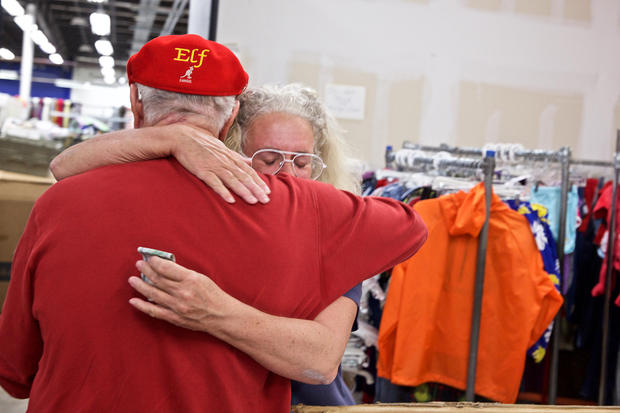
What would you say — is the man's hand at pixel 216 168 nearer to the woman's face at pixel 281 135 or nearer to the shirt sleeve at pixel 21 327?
the shirt sleeve at pixel 21 327

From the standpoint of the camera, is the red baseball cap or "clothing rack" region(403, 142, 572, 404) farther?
"clothing rack" region(403, 142, 572, 404)

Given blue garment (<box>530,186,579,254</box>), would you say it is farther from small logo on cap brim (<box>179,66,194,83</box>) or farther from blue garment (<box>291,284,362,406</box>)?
small logo on cap brim (<box>179,66,194,83</box>)

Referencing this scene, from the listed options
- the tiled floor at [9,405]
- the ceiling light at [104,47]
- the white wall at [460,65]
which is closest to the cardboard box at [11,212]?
the tiled floor at [9,405]

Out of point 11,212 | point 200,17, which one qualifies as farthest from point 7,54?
point 11,212

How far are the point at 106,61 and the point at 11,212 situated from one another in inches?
528

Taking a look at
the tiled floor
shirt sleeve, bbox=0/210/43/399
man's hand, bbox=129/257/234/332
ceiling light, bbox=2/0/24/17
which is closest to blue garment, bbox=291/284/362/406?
man's hand, bbox=129/257/234/332

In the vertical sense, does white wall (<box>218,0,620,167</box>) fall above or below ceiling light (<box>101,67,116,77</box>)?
below

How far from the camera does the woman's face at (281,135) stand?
1.51 m

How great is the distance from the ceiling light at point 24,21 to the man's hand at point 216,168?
11513mm

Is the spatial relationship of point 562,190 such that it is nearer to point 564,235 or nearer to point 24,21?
point 564,235

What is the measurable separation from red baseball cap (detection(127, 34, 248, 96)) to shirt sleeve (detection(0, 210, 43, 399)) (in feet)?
0.95

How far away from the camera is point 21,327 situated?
0.92 meters

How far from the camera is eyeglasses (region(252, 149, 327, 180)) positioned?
4.93ft

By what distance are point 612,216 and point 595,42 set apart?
2.14 meters
